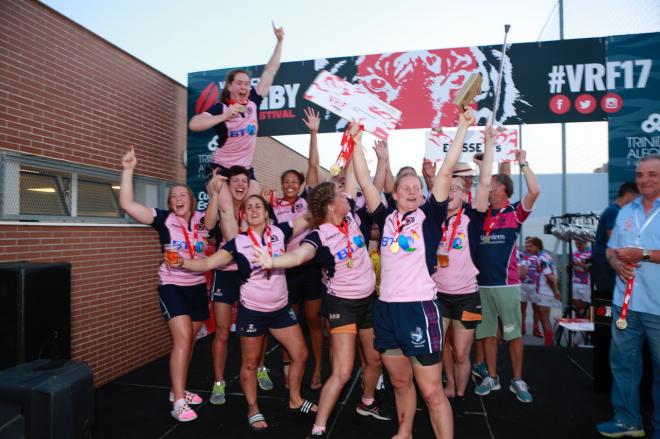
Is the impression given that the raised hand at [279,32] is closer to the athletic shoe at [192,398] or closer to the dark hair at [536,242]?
the athletic shoe at [192,398]

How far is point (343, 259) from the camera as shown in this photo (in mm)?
3068

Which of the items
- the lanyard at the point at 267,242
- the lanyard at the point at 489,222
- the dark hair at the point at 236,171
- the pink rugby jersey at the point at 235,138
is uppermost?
the pink rugby jersey at the point at 235,138

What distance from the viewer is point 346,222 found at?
3.17 m

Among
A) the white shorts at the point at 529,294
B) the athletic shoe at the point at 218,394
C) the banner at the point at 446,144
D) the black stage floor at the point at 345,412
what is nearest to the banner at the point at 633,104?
the banner at the point at 446,144

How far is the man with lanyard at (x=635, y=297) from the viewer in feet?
9.79

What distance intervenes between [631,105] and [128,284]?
6331mm

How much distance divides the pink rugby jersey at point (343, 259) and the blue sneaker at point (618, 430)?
2117 millimetres

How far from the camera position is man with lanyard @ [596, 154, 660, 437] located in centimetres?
298

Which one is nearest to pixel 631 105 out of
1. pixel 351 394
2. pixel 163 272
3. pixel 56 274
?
pixel 351 394

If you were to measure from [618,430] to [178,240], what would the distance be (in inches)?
149

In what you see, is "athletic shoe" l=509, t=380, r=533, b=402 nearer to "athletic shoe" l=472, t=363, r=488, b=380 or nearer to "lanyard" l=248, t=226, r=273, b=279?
"athletic shoe" l=472, t=363, r=488, b=380

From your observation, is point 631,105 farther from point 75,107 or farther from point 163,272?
point 75,107

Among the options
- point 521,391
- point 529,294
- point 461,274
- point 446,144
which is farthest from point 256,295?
point 529,294

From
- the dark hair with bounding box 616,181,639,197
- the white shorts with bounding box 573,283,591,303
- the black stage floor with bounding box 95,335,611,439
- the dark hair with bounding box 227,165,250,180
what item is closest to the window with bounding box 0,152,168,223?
the dark hair with bounding box 227,165,250,180
